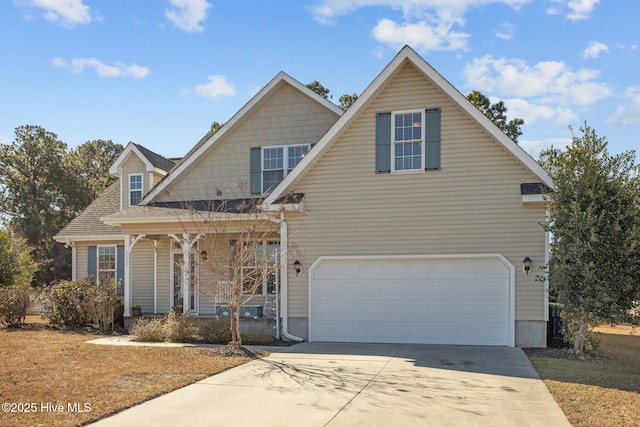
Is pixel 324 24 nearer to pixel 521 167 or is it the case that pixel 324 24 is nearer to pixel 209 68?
pixel 209 68

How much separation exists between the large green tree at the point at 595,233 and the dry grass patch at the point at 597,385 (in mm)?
1066

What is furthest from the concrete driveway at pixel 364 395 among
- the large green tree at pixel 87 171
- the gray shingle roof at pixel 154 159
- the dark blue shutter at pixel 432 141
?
the large green tree at pixel 87 171

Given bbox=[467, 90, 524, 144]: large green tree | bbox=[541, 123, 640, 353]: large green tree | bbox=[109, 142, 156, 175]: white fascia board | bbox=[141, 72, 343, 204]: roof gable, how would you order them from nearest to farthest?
1. bbox=[541, 123, 640, 353]: large green tree
2. bbox=[141, 72, 343, 204]: roof gable
3. bbox=[109, 142, 156, 175]: white fascia board
4. bbox=[467, 90, 524, 144]: large green tree

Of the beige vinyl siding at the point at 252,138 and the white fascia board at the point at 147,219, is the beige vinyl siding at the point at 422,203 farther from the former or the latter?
the white fascia board at the point at 147,219

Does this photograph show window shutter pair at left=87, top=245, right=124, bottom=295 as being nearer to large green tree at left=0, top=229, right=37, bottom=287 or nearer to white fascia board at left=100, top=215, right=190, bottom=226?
large green tree at left=0, top=229, right=37, bottom=287

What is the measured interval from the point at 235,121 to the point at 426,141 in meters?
6.97

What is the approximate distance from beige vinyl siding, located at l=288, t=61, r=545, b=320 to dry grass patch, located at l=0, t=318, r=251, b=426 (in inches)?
165

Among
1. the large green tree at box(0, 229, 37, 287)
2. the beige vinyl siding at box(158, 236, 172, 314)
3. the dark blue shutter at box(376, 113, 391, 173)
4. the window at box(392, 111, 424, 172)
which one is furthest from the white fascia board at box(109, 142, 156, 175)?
the window at box(392, 111, 424, 172)

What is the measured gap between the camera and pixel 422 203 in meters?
13.9

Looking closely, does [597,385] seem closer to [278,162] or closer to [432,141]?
[432,141]

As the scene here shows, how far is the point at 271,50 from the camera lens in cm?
1598

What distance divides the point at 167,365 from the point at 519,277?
328 inches

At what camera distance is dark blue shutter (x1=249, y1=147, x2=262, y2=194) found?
57.9 ft

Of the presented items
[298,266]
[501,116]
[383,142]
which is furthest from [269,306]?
[501,116]
